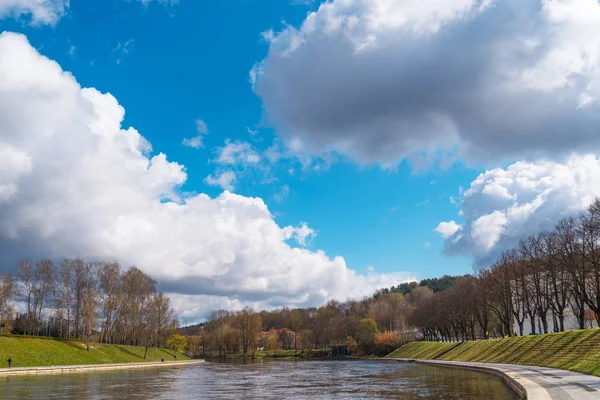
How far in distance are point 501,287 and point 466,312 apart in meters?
24.6

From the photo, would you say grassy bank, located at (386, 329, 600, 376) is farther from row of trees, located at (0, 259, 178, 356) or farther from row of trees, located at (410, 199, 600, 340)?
row of trees, located at (0, 259, 178, 356)

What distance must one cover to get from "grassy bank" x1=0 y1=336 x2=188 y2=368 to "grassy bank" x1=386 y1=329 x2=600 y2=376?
216ft

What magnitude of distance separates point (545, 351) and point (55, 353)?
73824 mm

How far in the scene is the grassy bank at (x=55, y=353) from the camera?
7144cm

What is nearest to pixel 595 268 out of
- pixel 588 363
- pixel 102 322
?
pixel 588 363

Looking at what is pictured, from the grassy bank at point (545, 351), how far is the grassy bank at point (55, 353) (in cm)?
6590

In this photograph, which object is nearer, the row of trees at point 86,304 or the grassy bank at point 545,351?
the grassy bank at point 545,351

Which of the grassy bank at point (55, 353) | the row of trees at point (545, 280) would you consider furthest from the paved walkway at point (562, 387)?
the grassy bank at point (55, 353)

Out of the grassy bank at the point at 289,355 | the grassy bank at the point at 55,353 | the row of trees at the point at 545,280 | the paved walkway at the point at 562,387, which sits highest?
the row of trees at the point at 545,280

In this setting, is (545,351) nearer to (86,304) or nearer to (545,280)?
(545,280)

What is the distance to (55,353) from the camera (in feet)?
264

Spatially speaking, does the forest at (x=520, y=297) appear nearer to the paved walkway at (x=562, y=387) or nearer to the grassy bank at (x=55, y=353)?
the paved walkway at (x=562, y=387)

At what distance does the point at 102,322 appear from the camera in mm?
104750

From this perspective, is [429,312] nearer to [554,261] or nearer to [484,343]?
[484,343]
